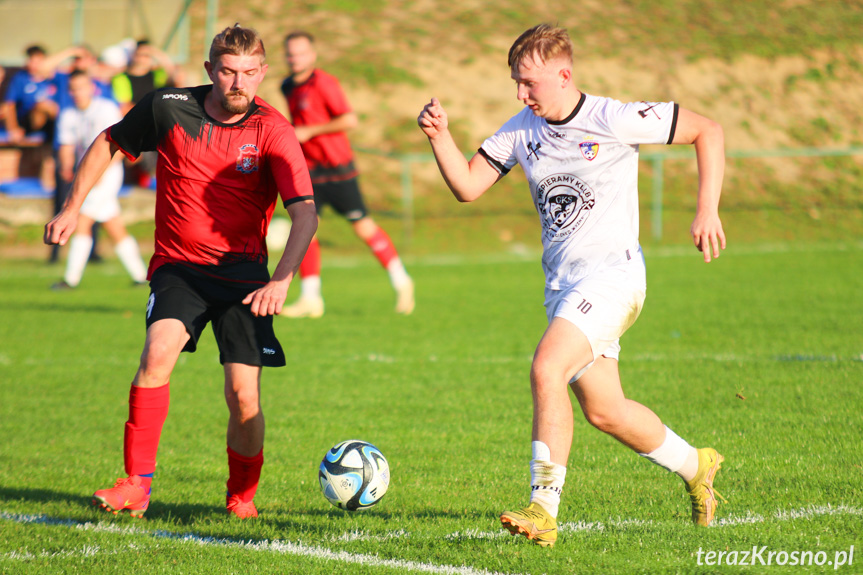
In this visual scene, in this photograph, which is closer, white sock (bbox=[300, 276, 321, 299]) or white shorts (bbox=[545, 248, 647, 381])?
white shorts (bbox=[545, 248, 647, 381])

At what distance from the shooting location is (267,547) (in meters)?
3.92

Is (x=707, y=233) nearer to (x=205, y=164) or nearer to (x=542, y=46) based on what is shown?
(x=542, y=46)

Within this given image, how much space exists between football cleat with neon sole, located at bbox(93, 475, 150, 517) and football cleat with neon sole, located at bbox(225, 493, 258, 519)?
37cm

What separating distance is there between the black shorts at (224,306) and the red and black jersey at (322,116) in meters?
5.65

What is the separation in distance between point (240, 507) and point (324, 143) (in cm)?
612

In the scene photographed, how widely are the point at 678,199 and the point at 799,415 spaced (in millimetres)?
16489

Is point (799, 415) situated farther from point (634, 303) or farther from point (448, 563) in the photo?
point (448, 563)

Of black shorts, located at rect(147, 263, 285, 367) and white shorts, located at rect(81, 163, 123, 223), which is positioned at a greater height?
black shorts, located at rect(147, 263, 285, 367)

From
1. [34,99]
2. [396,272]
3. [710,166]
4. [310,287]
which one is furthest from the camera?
[34,99]

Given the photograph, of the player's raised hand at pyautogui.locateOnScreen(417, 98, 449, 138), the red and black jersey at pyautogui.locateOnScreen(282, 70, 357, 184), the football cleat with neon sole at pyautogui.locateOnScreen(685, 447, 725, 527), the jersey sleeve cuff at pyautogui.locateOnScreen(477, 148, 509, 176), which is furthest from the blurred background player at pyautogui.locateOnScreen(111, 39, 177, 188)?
the football cleat with neon sole at pyautogui.locateOnScreen(685, 447, 725, 527)

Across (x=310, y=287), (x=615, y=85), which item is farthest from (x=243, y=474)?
(x=615, y=85)

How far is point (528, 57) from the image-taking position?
399cm

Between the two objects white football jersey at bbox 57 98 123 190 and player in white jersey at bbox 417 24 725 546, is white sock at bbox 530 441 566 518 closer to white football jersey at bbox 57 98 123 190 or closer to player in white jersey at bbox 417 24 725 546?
player in white jersey at bbox 417 24 725 546

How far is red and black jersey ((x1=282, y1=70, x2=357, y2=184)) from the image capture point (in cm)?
991
